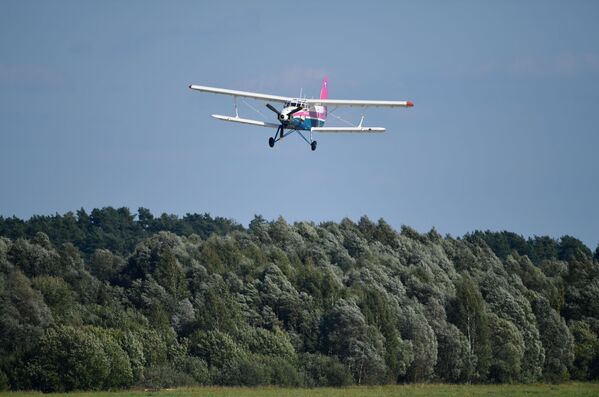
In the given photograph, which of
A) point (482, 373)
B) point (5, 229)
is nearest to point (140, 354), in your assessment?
point (482, 373)

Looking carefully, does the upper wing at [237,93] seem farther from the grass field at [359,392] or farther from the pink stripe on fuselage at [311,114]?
the grass field at [359,392]

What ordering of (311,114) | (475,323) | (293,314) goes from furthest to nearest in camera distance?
(475,323) → (293,314) → (311,114)

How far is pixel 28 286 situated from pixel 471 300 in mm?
25940

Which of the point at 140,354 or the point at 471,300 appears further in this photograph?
the point at 471,300

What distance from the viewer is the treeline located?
199 feet

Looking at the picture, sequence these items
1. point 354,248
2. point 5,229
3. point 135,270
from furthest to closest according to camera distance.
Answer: point 5,229 → point 354,248 → point 135,270

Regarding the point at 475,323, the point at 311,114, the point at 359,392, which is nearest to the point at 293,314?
the point at 475,323

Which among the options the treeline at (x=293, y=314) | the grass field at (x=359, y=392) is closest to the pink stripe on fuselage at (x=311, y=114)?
the treeline at (x=293, y=314)

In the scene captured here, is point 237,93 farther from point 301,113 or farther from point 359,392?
point 359,392

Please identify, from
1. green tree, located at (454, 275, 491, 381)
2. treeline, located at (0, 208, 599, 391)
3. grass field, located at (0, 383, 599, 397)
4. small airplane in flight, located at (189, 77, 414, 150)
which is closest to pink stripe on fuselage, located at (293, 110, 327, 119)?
small airplane in flight, located at (189, 77, 414, 150)

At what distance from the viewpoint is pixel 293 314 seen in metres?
72.2

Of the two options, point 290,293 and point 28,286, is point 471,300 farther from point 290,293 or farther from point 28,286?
point 28,286

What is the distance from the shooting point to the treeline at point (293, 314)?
6056 cm

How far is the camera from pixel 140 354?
2382 inches
